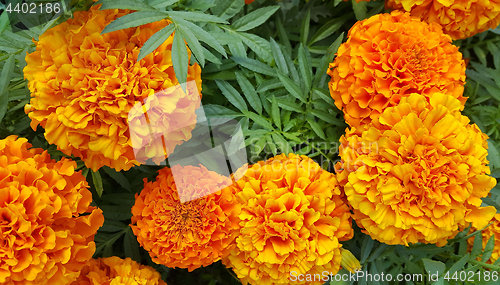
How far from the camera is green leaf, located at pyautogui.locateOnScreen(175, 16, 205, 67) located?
2.14 feet

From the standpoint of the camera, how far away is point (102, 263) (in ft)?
2.95

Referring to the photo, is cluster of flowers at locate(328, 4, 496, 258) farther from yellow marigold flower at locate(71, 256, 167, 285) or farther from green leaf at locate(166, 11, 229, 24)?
yellow marigold flower at locate(71, 256, 167, 285)

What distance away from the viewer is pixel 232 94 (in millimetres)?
865

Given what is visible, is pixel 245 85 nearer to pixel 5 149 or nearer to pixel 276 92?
pixel 276 92

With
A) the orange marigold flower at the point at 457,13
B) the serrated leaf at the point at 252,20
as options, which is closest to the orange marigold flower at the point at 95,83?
the serrated leaf at the point at 252,20

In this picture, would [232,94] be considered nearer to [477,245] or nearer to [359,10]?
[359,10]

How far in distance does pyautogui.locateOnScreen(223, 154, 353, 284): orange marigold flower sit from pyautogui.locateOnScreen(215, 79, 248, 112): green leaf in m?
0.17

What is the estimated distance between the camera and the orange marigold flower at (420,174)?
2.34 feet

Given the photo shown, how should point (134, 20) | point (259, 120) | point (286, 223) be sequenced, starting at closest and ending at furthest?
point (134, 20) → point (286, 223) → point (259, 120)

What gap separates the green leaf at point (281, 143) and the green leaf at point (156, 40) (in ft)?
1.13

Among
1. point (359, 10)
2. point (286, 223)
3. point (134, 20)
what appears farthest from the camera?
point (359, 10)

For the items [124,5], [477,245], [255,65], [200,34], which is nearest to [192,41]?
[200,34]

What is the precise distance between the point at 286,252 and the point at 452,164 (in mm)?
389

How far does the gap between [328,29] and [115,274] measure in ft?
2.96
